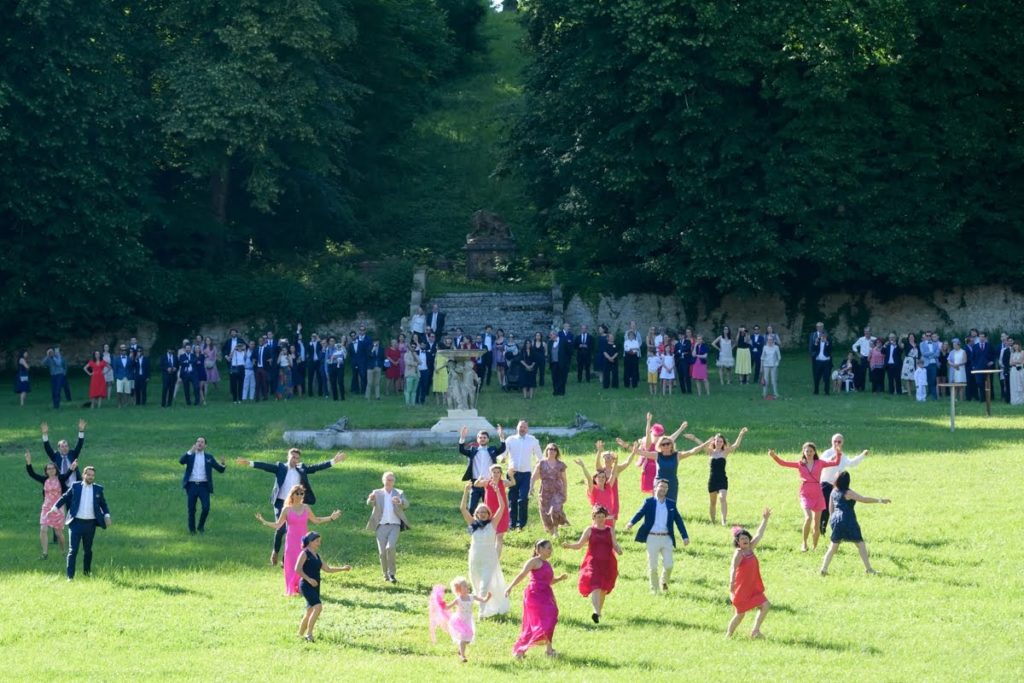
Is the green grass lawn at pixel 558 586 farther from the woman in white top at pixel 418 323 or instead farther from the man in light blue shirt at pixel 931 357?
the woman in white top at pixel 418 323

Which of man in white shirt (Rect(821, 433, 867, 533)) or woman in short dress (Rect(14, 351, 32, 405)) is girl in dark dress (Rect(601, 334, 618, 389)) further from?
man in white shirt (Rect(821, 433, 867, 533))

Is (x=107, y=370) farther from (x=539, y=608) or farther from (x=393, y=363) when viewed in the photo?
(x=539, y=608)

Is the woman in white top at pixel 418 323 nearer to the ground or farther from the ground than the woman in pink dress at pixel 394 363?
farther from the ground

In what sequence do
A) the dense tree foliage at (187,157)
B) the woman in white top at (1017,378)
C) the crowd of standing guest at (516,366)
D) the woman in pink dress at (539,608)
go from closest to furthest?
the woman in pink dress at (539,608) < the woman in white top at (1017,378) < the crowd of standing guest at (516,366) < the dense tree foliage at (187,157)

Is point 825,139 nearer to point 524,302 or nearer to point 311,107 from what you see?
point 524,302

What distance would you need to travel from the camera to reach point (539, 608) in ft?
50.5

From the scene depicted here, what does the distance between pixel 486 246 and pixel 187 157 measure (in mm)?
10653

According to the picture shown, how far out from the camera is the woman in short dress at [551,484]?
20.2 metres

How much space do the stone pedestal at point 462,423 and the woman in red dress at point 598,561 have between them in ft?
45.7

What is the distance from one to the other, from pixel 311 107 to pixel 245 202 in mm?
6021

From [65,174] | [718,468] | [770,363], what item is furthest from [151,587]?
[65,174]

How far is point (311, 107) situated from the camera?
164ft

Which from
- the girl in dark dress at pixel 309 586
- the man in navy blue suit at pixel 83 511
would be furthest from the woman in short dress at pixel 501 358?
the girl in dark dress at pixel 309 586

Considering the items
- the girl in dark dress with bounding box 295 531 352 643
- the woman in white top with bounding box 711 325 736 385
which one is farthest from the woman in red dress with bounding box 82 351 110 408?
the girl in dark dress with bounding box 295 531 352 643
